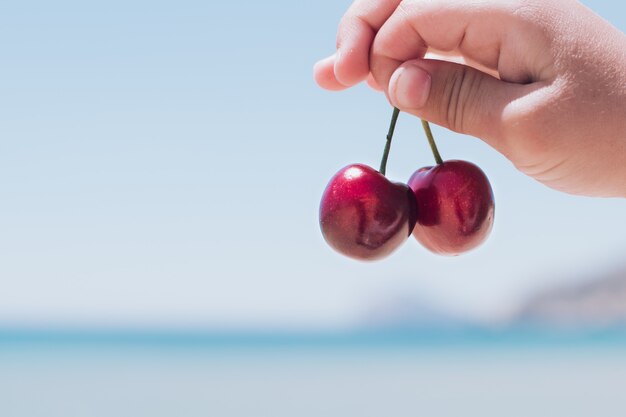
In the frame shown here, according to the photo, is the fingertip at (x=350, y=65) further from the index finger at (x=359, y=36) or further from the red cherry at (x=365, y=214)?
the red cherry at (x=365, y=214)

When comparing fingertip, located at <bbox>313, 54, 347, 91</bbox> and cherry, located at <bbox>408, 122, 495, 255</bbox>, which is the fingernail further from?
fingertip, located at <bbox>313, 54, 347, 91</bbox>

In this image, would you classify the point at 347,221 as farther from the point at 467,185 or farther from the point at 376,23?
the point at 376,23

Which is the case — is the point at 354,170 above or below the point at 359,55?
below

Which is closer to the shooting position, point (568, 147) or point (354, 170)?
point (568, 147)

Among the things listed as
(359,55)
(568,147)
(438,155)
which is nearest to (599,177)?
(568,147)

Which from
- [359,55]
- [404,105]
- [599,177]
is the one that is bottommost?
[599,177]

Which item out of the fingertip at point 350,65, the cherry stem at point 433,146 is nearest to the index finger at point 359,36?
the fingertip at point 350,65

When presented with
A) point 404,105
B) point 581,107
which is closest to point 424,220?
point 404,105
